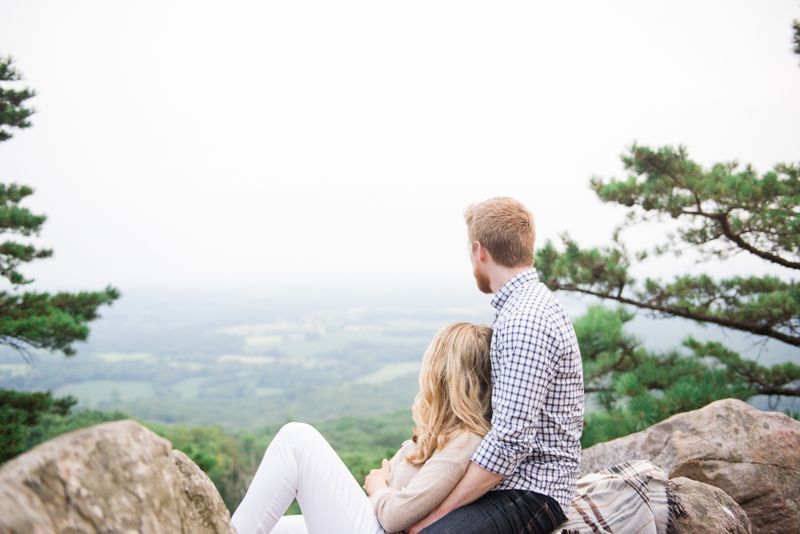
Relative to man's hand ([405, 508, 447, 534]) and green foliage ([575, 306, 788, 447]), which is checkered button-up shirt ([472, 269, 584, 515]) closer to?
man's hand ([405, 508, 447, 534])

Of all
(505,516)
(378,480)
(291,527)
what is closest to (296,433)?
(378,480)

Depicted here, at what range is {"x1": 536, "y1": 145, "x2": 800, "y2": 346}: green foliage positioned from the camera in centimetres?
382

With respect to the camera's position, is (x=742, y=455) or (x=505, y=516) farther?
(x=742, y=455)

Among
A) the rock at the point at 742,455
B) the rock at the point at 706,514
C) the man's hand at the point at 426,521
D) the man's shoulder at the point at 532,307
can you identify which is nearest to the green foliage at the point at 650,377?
the rock at the point at 742,455

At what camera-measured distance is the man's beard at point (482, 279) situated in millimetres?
1894

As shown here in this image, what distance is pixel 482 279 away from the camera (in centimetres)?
193

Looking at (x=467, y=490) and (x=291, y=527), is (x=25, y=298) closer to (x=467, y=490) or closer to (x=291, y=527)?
(x=291, y=527)

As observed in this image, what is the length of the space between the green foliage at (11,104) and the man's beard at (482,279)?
6.22m

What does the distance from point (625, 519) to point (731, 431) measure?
132cm

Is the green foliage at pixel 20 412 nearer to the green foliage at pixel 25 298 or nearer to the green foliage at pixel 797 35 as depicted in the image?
the green foliage at pixel 25 298

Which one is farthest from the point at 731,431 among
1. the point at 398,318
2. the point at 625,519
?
the point at 398,318

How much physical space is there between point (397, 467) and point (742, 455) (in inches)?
86.4

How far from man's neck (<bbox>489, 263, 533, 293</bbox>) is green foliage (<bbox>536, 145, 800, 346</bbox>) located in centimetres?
290

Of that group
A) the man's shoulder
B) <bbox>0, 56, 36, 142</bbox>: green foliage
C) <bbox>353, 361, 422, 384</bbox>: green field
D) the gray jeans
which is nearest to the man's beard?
the man's shoulder
